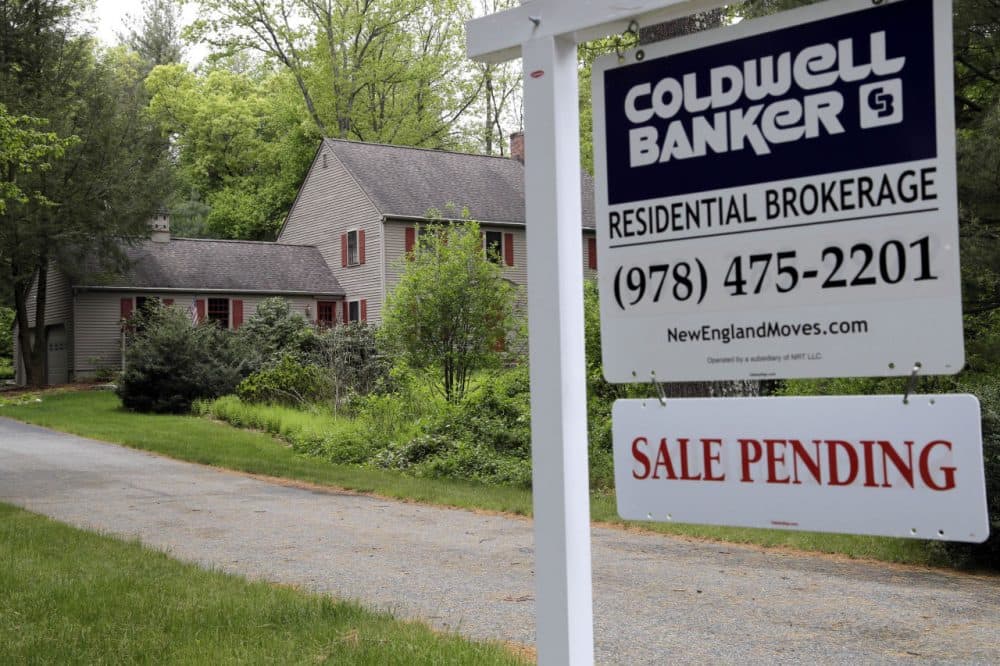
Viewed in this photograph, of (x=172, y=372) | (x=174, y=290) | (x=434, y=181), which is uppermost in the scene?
(x=434, y=181)

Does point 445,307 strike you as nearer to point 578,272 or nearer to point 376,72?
point 578,272

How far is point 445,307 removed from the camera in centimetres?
1853

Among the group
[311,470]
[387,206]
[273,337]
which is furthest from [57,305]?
[311,470]

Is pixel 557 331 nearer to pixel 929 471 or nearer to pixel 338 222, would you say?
pixel 929 471

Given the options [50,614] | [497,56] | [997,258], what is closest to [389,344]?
[997,258]

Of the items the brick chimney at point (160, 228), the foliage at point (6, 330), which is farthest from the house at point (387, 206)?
the foliage at point (6, 330)

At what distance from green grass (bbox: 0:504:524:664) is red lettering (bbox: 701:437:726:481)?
280 cm

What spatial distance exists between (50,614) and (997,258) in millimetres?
8134

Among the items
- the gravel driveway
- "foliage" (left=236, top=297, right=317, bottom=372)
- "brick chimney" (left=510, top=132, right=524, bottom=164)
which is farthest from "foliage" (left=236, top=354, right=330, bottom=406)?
"brick chimney" (left=510, top=132, right=524, bottom=164)

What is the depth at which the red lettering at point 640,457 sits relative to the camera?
302cm

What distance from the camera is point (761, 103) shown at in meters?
2.83

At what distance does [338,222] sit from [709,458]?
37.1 m

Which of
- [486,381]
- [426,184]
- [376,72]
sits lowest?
[486,381]

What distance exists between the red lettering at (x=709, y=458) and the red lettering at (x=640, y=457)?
17cm
